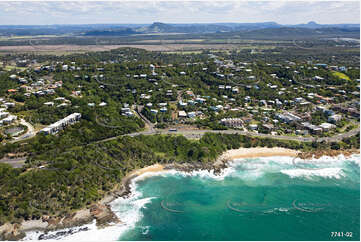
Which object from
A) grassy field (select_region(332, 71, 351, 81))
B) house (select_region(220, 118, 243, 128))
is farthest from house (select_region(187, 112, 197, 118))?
grassy field (select_region(332, 71, 351, 81))

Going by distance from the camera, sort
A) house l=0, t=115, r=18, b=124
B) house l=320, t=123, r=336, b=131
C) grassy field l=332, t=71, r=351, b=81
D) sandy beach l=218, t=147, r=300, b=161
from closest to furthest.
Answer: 1. sandy beach l=218, t=147, r=300, b=161
2. house l=0, t=115, r=18, b=124
3. house l=320, t=123, r=336, b=131
4. grassy field l=332, t=71, r=351, b=81

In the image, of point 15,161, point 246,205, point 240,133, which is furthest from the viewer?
point 240,133

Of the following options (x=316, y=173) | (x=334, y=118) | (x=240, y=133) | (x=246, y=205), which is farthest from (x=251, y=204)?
(x=334, y=118)

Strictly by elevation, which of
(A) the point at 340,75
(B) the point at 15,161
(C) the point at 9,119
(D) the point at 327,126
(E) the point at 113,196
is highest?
(A) the point at 340,75

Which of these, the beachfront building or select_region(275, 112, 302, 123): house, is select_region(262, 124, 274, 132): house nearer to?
select_region(275, 112, 302, 123): house

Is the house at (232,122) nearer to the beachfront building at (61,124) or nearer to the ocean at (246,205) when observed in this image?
the ocean at (246,205)

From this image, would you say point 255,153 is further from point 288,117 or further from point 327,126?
point 327,126

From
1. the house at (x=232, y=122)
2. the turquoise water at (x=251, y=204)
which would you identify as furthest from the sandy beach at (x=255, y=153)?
the house at (x=232, y=122)
